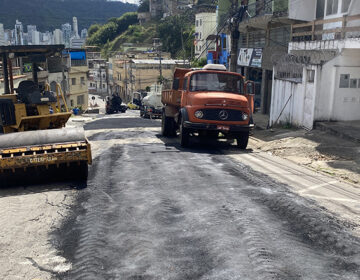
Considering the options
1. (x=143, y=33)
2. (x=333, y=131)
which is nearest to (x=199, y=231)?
(x=333, y=131)

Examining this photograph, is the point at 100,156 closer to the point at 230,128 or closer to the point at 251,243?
the point at 230,128

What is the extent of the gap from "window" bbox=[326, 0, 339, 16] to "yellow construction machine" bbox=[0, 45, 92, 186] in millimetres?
13859

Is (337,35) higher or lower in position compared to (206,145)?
higher

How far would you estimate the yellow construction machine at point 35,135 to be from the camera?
9.02 metres

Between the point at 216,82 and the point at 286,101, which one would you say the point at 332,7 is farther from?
the point at 216,82

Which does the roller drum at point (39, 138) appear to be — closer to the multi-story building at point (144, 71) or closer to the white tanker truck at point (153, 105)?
the white tanker truck at point (153, 105)

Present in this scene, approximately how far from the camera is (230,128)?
1369 cm

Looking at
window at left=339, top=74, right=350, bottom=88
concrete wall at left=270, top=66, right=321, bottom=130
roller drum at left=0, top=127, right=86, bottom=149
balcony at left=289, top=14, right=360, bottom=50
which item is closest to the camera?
roller drum at left=0, top=127, right=86, bottom=149

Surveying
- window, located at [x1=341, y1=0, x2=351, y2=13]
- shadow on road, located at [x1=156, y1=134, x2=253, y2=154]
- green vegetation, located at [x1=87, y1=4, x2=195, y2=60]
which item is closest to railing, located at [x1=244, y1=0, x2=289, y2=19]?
window, located at [x1=341, y1=0, x2=351, y2=13]

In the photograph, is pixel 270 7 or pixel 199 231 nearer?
pixel 199 231

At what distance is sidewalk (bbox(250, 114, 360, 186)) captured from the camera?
1145 cm

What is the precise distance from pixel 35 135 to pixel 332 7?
16.0 metres

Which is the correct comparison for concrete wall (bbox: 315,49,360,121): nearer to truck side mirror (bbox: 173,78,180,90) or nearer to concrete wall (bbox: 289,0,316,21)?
truck side mirror (bbox: 173,78,180,90)

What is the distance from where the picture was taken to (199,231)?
6461 mm
